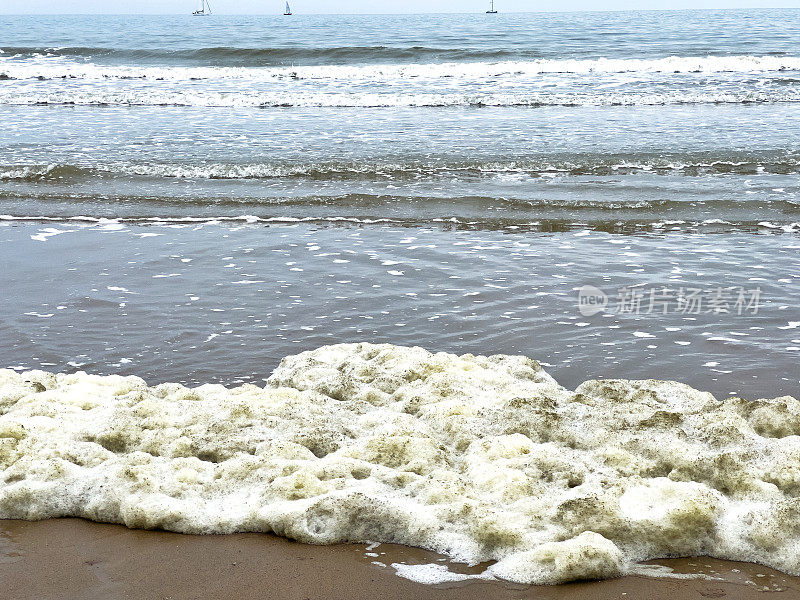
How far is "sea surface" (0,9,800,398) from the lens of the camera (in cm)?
528

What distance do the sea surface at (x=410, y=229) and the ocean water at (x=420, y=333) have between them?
41 mm

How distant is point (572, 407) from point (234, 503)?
5.83 feet

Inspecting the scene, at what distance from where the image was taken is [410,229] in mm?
8180

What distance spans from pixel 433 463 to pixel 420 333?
190cm

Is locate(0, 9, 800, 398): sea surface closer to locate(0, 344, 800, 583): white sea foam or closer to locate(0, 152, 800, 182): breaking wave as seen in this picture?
locate(0, 152, 800, 182): breaking wave

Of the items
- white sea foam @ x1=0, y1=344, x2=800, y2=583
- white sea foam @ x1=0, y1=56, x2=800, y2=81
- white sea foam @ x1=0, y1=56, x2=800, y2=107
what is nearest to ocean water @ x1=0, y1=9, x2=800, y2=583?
white sea foam @ x1=0, y1=344, x2=800, y2=583

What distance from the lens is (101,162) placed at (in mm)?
11500

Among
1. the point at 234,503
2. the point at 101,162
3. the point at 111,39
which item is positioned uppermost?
the point at 111,39

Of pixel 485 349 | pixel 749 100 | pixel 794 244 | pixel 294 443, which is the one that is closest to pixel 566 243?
pixel 794 244

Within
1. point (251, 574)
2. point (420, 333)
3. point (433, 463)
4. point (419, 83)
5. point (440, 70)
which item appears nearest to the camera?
point (251, 574)

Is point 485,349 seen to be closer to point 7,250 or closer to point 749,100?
point 7,250
